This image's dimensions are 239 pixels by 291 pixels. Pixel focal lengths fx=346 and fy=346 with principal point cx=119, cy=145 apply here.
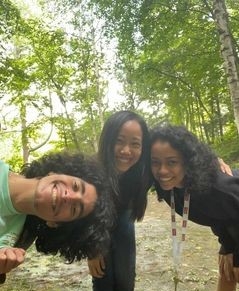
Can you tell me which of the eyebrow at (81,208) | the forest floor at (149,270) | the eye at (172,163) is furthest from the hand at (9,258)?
the forest floor at (149,270)

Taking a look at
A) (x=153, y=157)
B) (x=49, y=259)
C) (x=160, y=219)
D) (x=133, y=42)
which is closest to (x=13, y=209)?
(x=153, y=157)

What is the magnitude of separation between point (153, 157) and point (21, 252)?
1385mm

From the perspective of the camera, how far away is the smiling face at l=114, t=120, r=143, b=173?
293cm

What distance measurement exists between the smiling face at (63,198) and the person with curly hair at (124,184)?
1.77 feet

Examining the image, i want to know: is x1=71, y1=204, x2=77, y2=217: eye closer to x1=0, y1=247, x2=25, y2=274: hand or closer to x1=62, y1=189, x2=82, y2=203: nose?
x1=62, y1=189, x2=82, y2=203: nose

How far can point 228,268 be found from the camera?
3014 mm

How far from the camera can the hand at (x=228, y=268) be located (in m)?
2.97

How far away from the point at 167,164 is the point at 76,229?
34.7 inches

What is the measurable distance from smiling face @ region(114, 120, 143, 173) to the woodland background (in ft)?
12.4

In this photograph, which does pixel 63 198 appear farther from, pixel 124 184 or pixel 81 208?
pixel 124 184

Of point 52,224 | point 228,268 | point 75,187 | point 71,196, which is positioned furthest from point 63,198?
point 228,268

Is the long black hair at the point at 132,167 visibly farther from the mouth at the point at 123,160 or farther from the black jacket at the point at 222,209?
the black jacket at the point at 222,209

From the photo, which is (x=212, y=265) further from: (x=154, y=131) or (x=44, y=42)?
(x=44, y=42)

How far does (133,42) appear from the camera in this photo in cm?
1027
